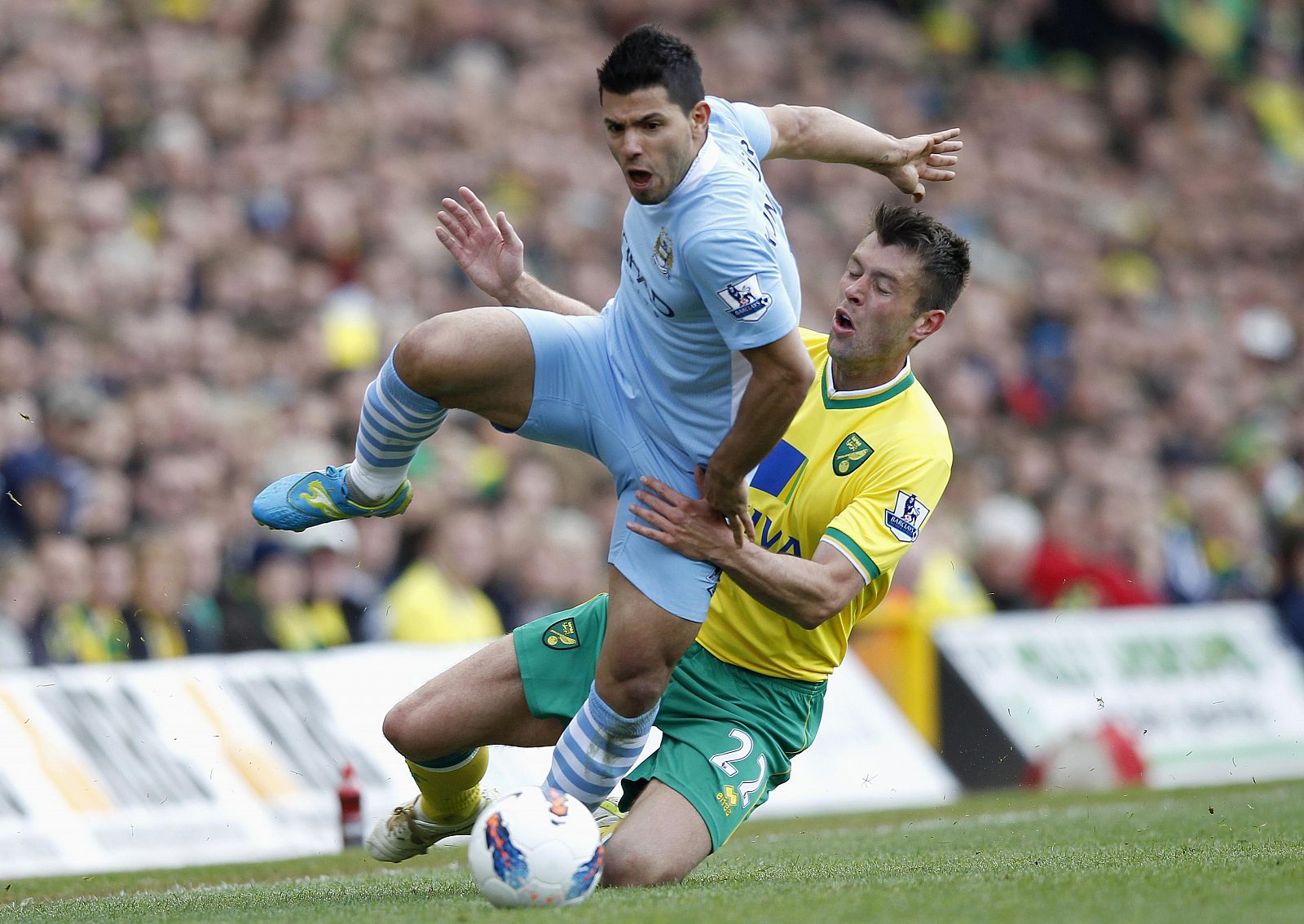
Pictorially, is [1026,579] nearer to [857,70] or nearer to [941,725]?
[941,725]

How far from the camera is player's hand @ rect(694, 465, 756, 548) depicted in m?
5.91

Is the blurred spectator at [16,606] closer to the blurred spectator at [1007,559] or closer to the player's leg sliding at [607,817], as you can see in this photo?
the player's leg sliding at [607,817]

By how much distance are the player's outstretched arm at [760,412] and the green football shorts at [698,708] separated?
38.6 inches

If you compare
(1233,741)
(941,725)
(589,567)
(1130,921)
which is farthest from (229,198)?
(1130,921)

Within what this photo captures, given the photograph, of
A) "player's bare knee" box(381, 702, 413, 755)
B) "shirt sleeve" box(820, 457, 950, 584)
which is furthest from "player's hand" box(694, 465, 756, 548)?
"player's bare knee" box(381, 702, 413, 755)

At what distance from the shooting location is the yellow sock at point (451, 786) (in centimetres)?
675

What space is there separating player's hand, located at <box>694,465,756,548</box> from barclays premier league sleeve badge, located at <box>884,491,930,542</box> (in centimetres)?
63

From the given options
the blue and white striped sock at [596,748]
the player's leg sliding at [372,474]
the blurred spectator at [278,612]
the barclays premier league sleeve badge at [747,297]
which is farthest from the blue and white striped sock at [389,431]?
the blurred spectator at [278,612]

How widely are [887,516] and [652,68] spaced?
192 centimetres

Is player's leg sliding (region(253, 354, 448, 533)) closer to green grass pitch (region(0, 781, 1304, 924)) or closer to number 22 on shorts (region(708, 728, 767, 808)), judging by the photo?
green grass pitch (region(0, 781, 1304, 924))

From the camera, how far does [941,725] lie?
11867 mm

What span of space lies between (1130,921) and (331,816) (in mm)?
5312

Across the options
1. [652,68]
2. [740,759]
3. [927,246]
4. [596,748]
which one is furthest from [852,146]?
[596,748]

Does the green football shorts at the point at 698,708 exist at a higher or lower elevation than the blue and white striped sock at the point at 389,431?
lower
